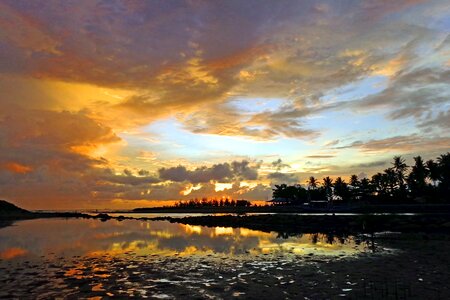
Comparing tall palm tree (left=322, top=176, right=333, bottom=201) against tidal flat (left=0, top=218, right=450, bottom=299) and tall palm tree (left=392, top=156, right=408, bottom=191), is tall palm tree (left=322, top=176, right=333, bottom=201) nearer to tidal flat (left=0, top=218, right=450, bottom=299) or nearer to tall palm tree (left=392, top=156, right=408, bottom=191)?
tall palm tree (left=392, top=156, right=408, bottom=191)

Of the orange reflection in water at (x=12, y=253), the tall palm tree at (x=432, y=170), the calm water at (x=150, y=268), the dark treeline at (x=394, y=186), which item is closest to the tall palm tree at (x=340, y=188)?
the dark treeline at (x=394, y=186)

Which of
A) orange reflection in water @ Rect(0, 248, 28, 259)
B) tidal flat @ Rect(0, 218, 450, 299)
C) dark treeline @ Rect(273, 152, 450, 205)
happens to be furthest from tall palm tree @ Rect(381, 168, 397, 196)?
orange reflection in water @ Rect(0, 248, 28, 259)

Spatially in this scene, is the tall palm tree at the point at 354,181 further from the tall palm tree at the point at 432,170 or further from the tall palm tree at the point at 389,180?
the tall palm tree at the point at 432,170

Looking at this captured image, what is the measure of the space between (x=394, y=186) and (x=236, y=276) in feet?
422

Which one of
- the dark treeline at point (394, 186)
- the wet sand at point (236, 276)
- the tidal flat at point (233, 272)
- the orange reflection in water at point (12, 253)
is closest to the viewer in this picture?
the wet sand at point (236, 276)

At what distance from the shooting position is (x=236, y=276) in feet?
69.6

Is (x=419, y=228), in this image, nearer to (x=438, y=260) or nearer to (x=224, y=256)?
(x=438, y=260)

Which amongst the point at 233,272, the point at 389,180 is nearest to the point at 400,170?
the point at 389,180

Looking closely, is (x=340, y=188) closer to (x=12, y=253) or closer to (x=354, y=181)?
(x=354, y=181)

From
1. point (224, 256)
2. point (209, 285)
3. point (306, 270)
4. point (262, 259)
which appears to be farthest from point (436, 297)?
point (224, 256)

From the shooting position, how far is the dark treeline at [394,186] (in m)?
103

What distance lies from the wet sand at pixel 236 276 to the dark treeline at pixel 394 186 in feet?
272

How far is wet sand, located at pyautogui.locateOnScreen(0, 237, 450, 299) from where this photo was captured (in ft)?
56.1

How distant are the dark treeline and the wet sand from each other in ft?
272
